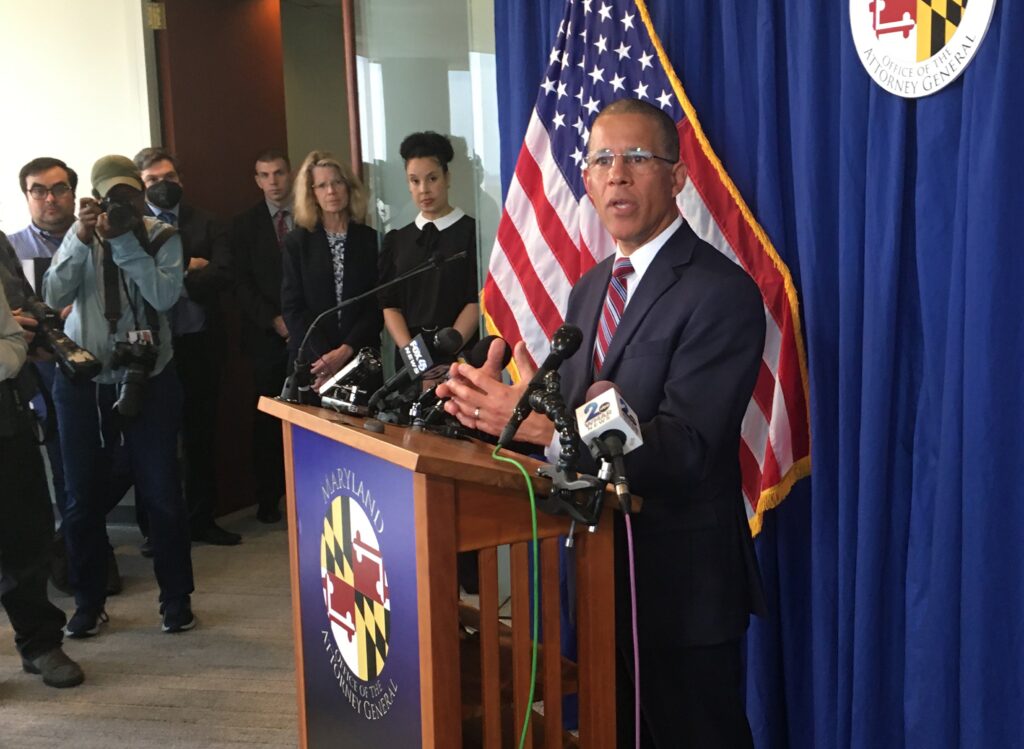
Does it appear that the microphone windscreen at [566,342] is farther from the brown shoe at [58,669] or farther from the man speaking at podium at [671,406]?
the brown shoe at [58,669]

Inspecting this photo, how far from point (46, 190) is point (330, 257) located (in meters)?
1.06

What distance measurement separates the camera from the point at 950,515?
1860mm

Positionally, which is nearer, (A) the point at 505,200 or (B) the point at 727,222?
(B) the point at 727,222

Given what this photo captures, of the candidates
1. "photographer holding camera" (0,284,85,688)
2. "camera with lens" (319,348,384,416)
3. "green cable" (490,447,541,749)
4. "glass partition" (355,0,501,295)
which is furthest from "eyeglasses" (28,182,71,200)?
"green cable" (490,447,541,749)

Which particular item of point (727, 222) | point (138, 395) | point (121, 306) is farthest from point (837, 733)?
point (121, 306)

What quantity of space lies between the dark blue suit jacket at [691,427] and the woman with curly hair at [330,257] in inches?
89.4

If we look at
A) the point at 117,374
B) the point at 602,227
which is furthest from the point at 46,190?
the point at 602,227

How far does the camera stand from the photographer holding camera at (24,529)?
116 inches

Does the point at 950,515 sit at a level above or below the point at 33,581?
above

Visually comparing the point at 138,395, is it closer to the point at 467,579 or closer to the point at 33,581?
the point at 33,581

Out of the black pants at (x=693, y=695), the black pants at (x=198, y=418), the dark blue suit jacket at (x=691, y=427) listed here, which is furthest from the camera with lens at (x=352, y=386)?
the black pants at (x=198, y=418)

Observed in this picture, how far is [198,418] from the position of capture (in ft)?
15.7

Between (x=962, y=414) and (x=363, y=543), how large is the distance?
1057mm

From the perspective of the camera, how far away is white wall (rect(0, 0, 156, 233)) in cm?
487
